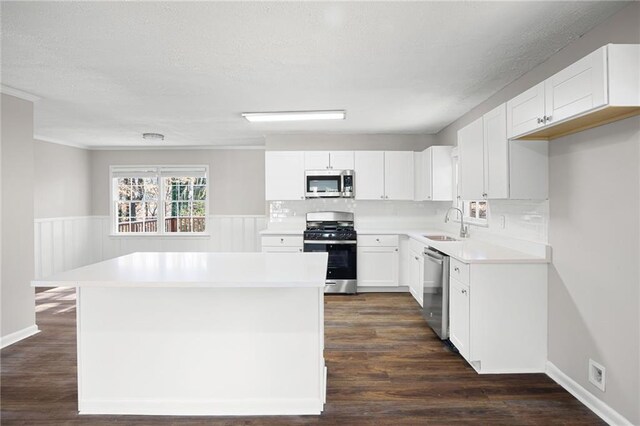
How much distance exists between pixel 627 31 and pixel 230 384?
9.88 ft

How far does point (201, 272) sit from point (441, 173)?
3.51 m

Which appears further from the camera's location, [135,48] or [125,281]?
[135,48]

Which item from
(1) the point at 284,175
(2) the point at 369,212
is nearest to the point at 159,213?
(1) the point at 284,175

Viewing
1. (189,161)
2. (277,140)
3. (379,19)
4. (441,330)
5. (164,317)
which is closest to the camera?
(379,19)

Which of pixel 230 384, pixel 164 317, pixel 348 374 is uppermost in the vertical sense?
pixel 164 317

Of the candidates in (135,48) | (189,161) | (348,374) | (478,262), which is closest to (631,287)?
(478,262)

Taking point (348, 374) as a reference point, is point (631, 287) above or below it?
above

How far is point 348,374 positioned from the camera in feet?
9.03

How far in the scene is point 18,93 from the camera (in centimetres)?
338

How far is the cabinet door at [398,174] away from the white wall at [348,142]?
0.96ft

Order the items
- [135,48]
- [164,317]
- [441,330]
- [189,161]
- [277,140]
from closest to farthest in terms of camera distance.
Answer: [164,317], [135,48], [441,330], [277,140], [189,161]

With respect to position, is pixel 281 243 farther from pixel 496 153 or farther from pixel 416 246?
pixel 496 153

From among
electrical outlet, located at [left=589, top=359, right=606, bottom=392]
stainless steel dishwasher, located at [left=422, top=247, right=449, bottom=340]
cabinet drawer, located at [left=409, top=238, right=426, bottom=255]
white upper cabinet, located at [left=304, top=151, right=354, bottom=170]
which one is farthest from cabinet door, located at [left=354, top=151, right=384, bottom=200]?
electrical outlet, located at [left=589, top=359, right=606, bottom=392]

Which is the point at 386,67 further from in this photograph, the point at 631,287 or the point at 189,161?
the point at 189,161
